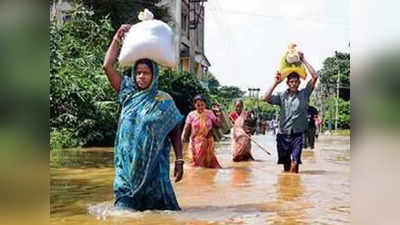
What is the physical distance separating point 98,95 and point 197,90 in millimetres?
8405

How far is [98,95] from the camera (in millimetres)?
17688

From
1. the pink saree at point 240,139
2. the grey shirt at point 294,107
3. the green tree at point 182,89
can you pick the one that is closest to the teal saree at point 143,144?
the grey shirt at point 294,107

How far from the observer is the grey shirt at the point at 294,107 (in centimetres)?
925

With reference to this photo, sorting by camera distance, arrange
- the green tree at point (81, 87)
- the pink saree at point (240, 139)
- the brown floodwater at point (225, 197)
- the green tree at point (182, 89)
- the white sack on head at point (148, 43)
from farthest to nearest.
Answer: the green tree at point (182, 89) < the pink saree at point (240, 139) < the green tree at point (81, 87) < the brown floodwater at point (225, 197) < the white sack on head at point (148, 43)

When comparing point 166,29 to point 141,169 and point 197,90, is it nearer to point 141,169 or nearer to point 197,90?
point 141,169

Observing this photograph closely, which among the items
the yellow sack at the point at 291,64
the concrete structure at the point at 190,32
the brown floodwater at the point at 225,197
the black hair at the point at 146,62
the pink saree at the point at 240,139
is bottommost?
the brown floodwater at the point at 225,197

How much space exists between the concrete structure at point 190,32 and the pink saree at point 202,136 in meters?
23.4

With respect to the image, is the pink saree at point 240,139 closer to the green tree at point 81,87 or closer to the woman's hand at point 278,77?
the green tree at point 81,87

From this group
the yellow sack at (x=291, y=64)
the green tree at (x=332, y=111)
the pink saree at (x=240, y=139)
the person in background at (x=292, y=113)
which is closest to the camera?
A: the yellow sack at (x=291, y=64)

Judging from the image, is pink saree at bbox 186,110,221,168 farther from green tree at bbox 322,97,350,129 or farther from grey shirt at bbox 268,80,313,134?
green tree at bbox 322,97,350,129

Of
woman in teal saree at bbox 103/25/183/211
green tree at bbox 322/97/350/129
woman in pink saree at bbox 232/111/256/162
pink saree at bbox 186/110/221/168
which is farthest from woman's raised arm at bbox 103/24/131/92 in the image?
green tree at bbox 322/97/350/129

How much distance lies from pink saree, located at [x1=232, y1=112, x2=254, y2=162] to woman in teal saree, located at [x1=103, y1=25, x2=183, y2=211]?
7.70m

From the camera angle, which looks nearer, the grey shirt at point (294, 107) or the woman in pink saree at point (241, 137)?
the grey shirt at point (294, 107)
